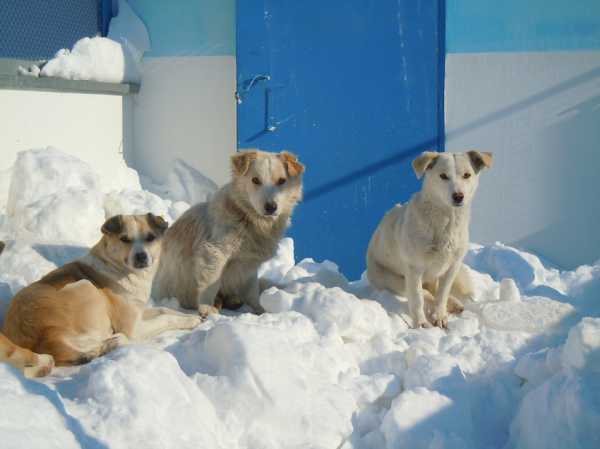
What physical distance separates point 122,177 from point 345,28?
2634 millimetres

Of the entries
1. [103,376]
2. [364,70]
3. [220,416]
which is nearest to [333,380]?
[220,416]

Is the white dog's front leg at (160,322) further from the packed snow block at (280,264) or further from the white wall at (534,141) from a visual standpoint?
the white wall at (534,141)

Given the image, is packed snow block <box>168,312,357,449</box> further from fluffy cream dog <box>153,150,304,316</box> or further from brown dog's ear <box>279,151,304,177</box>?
brown dog's ear <box>279,151,304,177</box>

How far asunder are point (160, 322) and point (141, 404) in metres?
1.42

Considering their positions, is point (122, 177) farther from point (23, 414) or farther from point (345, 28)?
point (23, 414)

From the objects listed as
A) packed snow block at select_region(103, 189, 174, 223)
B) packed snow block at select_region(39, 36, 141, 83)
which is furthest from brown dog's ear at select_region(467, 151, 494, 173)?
packed snow block at select_region(39, 36, 141, 83)

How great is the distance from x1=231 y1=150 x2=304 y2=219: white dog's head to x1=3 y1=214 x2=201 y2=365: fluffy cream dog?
744 mm

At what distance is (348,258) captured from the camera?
23.0ft

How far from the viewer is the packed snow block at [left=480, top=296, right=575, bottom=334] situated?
14.6 ft

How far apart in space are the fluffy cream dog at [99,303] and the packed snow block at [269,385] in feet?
1.37

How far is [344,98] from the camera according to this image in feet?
22.3

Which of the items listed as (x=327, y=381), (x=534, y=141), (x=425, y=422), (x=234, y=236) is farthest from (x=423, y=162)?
(x=534, y=141)

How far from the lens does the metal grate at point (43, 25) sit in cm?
611

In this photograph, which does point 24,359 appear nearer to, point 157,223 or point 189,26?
point 157,223
